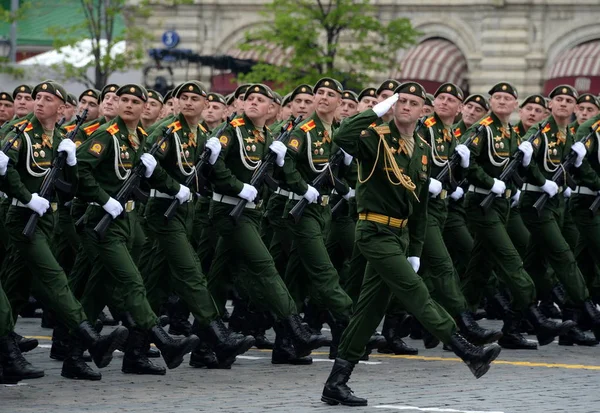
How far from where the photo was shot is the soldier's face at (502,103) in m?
12.9

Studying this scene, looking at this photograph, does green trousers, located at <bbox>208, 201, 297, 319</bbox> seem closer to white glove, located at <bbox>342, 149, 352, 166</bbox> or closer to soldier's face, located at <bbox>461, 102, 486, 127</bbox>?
white glove, located at <bbox>342, 149, 352, 166</bbox>

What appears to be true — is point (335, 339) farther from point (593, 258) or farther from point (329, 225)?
point (593, 258)

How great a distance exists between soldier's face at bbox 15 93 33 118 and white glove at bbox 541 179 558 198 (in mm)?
4430

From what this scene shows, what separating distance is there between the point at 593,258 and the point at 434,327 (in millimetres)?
4960

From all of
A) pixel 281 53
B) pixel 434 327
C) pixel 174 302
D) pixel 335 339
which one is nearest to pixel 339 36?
Result: pixel 281 53

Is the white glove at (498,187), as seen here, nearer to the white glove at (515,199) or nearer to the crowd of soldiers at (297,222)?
the crowd of soldiers at (297,222)

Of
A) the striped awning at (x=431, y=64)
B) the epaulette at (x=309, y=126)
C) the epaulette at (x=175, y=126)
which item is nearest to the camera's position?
the epaulette at (x=175, y=126)

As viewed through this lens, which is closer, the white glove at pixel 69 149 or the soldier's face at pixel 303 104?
the white glove at pixel 69 149

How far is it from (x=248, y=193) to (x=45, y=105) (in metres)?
1.60

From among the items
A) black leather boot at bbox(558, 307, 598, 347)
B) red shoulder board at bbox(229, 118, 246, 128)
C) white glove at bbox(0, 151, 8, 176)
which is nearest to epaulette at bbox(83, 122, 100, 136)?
red shoulder board at bbox(229, 118, 246, 128)

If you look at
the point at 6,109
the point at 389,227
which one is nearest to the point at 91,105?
the point at 6,109

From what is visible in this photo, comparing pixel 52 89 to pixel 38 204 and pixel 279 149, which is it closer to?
pixel 38 204

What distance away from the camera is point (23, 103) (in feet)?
45.1

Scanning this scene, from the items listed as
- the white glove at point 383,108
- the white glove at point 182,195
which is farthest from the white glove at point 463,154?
the white glove at point 383,108
